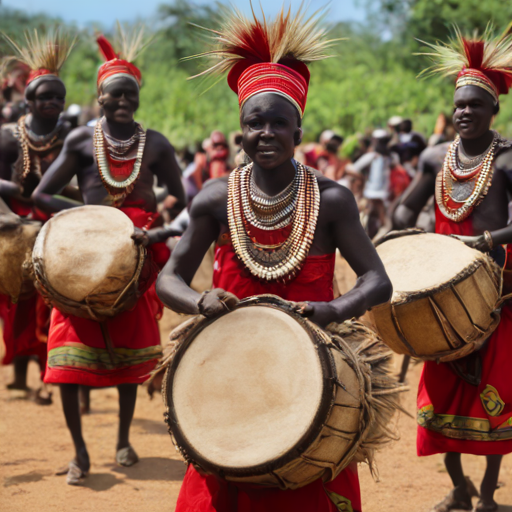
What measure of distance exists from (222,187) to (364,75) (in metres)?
28.2

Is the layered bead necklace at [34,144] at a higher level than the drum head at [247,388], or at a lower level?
higher

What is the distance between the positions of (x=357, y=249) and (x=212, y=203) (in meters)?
0.60

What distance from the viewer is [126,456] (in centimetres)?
561

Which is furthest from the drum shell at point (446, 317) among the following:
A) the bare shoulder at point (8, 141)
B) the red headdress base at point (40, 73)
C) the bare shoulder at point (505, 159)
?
the bare shoulder at point (8, 141)

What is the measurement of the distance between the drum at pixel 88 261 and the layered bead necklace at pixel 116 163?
13.0 inches

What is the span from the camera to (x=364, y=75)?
99.8 ft

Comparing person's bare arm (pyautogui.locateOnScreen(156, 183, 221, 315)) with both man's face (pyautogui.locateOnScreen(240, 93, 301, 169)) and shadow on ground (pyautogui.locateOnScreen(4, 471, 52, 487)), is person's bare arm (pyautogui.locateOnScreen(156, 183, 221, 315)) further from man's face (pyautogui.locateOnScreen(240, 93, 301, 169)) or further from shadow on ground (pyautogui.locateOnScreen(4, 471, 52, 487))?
shadow on ground (pyautogui.locateOnScreen(4, 471, 52, 487))

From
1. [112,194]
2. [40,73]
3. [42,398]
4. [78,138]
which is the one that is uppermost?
[40,73]

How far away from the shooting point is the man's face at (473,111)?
4598mm

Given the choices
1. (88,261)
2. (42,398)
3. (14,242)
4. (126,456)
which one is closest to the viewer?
(88,261)

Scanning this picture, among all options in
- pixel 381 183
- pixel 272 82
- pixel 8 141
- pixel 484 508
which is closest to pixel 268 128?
pixel 272 82

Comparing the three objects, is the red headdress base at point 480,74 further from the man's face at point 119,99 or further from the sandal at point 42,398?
the sandal at point 42,398

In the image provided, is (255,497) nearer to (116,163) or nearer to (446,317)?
(446,317)

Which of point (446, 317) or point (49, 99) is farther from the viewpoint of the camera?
point (49, 99)
